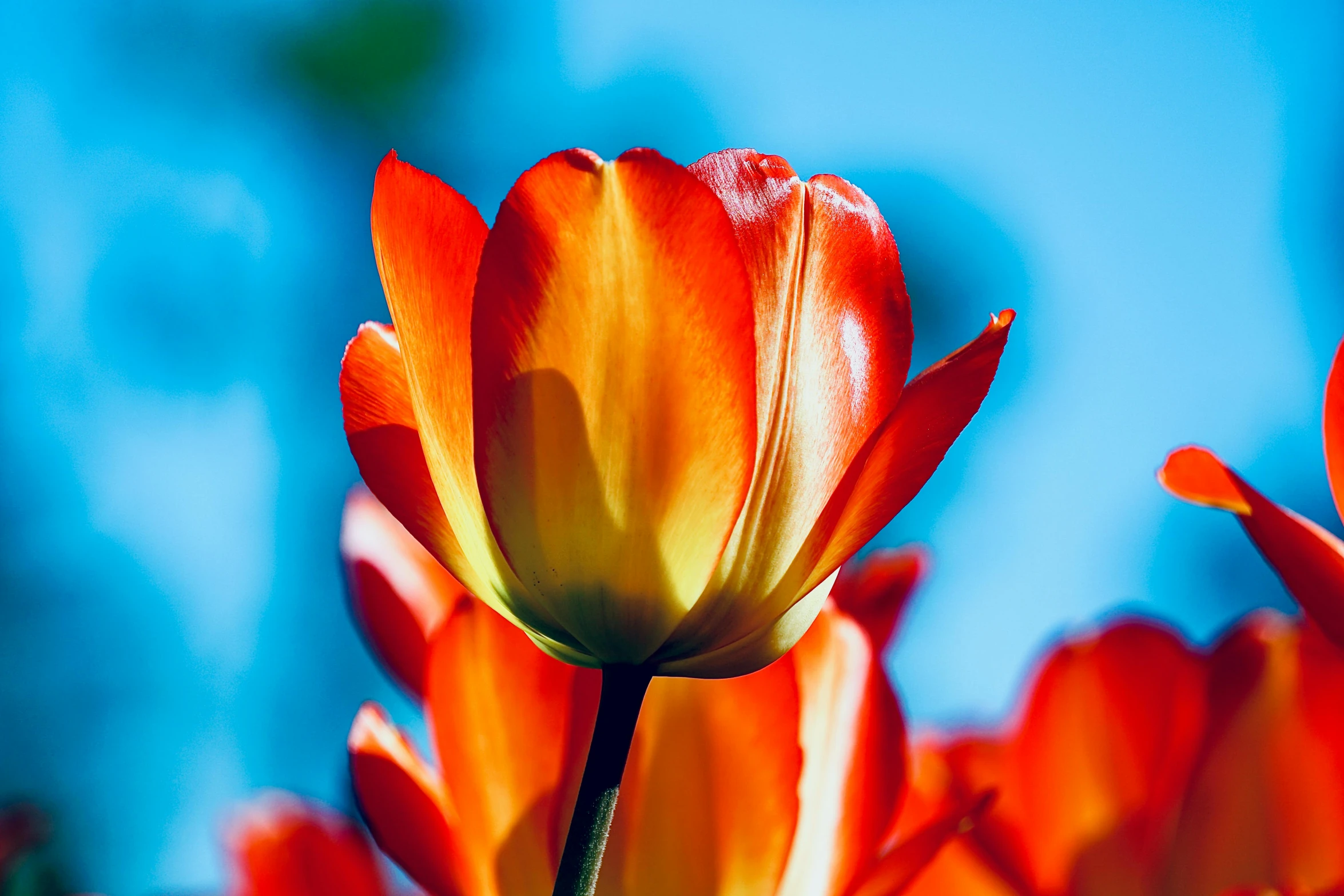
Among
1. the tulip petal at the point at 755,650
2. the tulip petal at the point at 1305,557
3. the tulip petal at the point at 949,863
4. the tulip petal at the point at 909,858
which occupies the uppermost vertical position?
the tulip petal at the point at 1305,557

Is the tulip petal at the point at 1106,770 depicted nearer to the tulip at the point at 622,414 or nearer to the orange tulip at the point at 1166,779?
the orange tulip at the point at 1166,779

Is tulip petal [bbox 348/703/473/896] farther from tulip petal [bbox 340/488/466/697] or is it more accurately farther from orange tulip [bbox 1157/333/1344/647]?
orange tulip [bbox 1157/333/1344/647]

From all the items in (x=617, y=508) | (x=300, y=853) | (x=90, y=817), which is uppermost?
(x=617, y=508)

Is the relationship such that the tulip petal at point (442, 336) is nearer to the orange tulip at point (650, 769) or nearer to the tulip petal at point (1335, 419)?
the orange tulip at point (650, 769)

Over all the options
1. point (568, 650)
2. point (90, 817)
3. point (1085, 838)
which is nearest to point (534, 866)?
point (568, 650)

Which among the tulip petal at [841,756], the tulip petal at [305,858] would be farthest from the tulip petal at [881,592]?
the tulip petal at [305,858]

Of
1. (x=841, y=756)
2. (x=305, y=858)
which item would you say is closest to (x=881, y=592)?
(x=841, y=756)

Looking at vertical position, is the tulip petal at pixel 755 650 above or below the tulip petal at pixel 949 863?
above

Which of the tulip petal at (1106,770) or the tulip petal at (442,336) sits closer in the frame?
the tulip petal at (442,336)

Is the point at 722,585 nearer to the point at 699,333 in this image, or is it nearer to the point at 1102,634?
the point at 699,333
